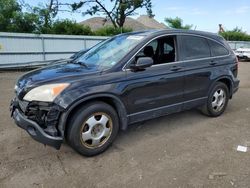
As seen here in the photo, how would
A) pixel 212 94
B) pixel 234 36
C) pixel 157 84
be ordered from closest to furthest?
pixel 157 84 → pixel 212 94 → pixel 234 36

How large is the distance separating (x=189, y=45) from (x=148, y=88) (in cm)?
131

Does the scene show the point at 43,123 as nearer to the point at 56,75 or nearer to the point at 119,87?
the point at 56,75

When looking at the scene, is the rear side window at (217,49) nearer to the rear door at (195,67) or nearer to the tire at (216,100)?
the rear door at (195,67)

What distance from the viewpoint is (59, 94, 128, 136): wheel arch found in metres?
3.42

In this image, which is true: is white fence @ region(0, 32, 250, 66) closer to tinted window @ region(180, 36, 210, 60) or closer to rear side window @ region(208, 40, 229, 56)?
tinted window @ region(180, 36, 210, 60)

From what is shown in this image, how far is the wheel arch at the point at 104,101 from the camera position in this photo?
342cm

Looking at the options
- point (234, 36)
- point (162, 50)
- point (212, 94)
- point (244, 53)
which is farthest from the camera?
point (234, 36)

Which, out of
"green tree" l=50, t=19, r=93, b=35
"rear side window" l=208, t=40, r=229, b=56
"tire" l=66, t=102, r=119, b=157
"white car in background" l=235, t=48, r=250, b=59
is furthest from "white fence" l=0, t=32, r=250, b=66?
"white car in background" l=235, t=48, r=250, b=59

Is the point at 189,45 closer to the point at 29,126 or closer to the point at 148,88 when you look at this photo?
the point at 148,88

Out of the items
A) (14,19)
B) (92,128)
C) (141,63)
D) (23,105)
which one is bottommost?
(92,128)

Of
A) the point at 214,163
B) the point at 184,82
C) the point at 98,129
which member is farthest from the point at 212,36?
the point at 98,129

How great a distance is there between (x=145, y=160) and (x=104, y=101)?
39.9 inches

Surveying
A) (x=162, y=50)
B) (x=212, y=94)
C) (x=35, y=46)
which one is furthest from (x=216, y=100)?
(x=35, y=46)

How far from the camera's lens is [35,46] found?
44.3ft
